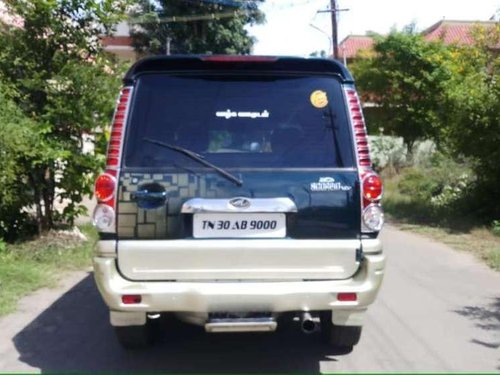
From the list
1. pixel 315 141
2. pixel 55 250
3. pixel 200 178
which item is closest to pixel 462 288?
pixel 315 141

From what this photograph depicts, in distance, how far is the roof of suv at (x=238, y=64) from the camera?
4.17m

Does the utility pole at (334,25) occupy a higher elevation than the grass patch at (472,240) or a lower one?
higher

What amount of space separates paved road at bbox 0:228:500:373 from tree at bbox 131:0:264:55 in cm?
1818

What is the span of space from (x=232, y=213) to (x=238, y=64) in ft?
3.22

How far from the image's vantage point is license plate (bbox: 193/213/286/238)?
396 centimetres

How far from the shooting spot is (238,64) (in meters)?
4.20

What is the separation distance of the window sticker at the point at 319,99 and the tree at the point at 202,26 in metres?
19.8

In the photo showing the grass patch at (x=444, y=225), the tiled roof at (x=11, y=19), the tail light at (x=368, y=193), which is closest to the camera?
the tail light at (x=368, y=193)

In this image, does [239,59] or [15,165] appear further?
[15,165]

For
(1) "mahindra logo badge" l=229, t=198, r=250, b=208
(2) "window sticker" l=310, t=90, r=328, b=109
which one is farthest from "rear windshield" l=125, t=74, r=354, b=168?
(1) "mahindra logo badge" l=229, t=198, r=250, b=208

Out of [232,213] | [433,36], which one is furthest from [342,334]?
[433,36]

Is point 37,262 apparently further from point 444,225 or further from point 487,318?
point 444,225

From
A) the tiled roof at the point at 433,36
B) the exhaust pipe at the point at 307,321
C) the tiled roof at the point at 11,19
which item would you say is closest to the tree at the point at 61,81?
the tiled roof at the point at 11,19

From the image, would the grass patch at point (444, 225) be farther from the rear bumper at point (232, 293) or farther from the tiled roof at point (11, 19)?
the tiled roof at point (11, 19)
